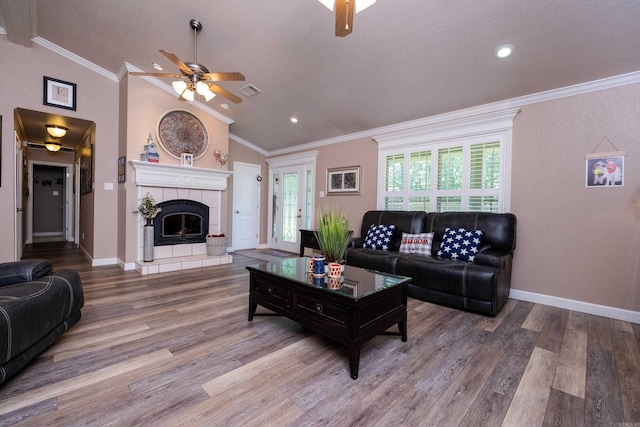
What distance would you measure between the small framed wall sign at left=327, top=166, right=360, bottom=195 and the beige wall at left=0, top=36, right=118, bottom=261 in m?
3.80

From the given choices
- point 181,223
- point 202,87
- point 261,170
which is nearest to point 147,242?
point 181,223

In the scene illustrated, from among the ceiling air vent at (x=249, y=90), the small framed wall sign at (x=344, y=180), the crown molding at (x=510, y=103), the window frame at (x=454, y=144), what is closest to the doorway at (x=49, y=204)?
the ceiling air vent at (x=249, y=90)

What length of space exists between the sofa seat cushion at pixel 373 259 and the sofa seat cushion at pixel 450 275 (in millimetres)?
90

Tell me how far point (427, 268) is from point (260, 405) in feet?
7.46

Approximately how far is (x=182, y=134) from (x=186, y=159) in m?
0.45

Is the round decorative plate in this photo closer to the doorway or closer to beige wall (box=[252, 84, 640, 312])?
beige wall (box=[252, 84, 640, 312])

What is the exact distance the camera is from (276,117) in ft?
16.8

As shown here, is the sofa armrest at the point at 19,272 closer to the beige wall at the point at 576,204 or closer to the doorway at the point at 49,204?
the beige wall at the point at 576,204

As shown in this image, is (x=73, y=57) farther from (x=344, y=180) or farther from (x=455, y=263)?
(x=455, y=263)

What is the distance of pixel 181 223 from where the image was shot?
4910mm

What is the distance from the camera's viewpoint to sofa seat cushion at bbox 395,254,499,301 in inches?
110

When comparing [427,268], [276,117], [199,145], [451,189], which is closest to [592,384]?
[427,268]

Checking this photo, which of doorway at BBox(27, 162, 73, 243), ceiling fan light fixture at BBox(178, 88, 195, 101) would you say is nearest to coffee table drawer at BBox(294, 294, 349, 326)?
ceiling fan light fixture at BBox(178, 88, 195, 101)

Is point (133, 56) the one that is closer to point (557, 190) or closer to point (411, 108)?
point (411, 108)
